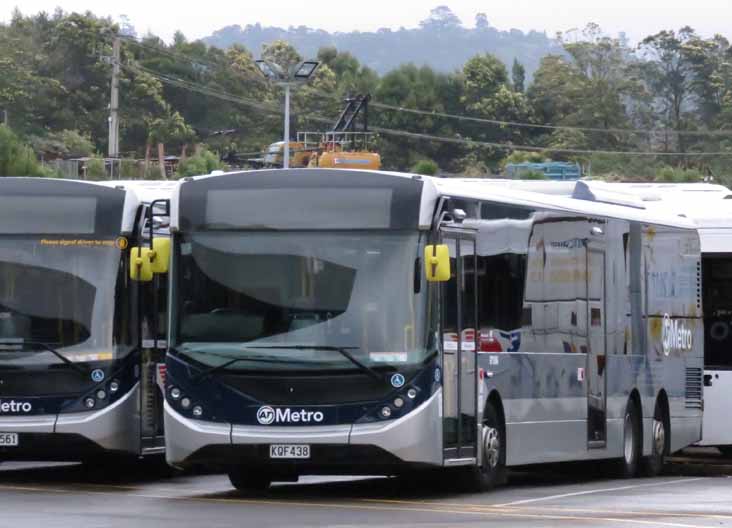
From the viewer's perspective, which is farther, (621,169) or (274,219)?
(621,169)

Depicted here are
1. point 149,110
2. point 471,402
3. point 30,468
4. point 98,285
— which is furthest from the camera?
point 149,110

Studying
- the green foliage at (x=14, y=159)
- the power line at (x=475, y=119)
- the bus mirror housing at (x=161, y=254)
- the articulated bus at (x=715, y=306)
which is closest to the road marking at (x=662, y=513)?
the bus mirror housing at (x=161, y=254)

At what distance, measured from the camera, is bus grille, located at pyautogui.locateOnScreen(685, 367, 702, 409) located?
77.7ft

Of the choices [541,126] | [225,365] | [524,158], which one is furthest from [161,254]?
[541,126]

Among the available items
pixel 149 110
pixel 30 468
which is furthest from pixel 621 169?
pixel 30 468

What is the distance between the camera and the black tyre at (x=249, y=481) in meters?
17.3

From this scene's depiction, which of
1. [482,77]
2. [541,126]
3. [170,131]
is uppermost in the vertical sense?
[482,77]

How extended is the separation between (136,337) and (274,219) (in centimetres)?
286

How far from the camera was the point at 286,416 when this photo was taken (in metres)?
15.9

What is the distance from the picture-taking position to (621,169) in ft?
344

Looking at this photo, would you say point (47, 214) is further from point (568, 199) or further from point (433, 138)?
point (433, 138)

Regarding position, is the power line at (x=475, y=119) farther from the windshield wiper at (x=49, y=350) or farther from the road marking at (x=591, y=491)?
the windshield wiper at (x=49, y=350)

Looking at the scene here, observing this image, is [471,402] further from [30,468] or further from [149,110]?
[149,110]

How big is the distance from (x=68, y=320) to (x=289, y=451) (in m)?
3.27
